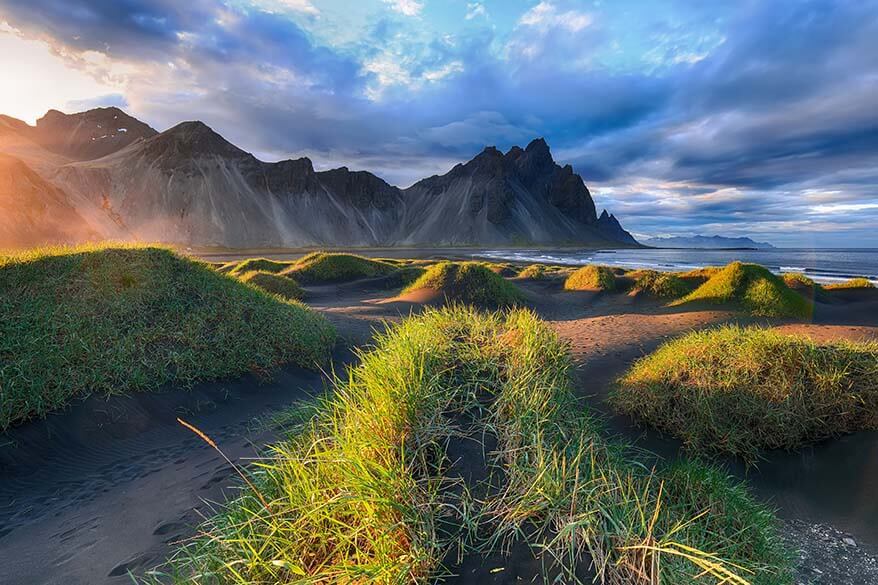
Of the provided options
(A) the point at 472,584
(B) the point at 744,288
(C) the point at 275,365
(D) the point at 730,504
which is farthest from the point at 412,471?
(B) the point at 744,288

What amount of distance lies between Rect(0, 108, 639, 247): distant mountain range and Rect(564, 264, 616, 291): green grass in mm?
73983

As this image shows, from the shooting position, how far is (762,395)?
20.0 ft

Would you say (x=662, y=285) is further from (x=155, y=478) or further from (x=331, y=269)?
(x=155, y=478)

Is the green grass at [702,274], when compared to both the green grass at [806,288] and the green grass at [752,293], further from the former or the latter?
the green grass at [806,288]

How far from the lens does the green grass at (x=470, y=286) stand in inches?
676

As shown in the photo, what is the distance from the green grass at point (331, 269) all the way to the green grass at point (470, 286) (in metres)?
7.13

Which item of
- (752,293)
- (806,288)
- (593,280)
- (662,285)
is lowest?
(593,280)

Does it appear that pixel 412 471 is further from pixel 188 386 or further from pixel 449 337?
pixel 188 386

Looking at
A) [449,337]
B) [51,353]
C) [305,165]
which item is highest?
[305,165]

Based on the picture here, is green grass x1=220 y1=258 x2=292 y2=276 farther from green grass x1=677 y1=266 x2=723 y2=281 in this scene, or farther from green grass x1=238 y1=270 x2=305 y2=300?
green grass x1=677 y1=266 x2=723 y2=281

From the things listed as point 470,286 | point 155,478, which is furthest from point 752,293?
point 155,478

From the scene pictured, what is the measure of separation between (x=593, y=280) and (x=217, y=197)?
12023 cm

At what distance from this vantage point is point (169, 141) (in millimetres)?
115000

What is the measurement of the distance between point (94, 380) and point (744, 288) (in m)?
18.6
